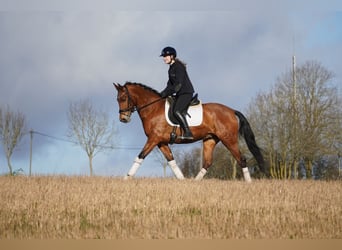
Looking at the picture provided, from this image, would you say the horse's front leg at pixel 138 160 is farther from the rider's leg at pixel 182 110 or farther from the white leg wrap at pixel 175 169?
the rider's leg at pixel 182 110

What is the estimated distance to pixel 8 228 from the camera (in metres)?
7.22

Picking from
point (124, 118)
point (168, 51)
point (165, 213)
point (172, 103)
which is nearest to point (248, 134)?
point (172, 103)

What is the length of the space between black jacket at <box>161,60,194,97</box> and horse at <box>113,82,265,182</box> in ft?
Answer: 1.69

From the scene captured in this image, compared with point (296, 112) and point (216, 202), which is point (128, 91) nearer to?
point (216, 202)

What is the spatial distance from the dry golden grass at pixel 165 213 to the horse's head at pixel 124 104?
238 cm

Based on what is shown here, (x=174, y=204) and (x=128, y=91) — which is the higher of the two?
(x=128, y=91)

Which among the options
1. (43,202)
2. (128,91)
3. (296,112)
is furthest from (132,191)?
(296,112)

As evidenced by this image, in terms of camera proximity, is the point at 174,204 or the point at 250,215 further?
the point at 174,204

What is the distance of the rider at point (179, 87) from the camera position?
1221 cm

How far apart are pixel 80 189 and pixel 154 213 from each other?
313 cm

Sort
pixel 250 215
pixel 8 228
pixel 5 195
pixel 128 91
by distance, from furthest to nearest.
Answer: pixel 128 91
pixel 5 195
pixel 250 215
pixel 8 228

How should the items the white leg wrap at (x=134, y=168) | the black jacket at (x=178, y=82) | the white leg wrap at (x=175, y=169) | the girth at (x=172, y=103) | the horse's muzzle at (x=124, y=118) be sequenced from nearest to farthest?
the black jacket at (x=178, y=82), the white leg wrap at (x=134, y=168), the horse's muzzle at (x=124, y=118), the girth at (x=172, y=103), the white leg wrap at (x=175, y=169)

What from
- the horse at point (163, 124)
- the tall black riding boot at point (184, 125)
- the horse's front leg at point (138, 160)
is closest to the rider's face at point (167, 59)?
the horse at point (163, 124)

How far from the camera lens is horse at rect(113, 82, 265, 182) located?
41.0ft
